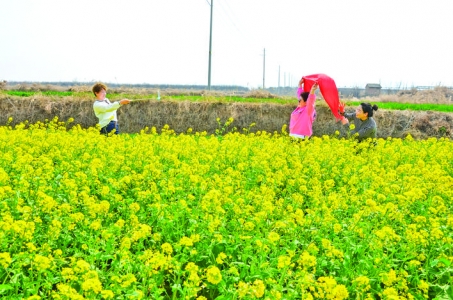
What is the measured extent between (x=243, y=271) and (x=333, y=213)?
1.95 metres

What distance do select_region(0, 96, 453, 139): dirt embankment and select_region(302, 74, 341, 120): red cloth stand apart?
6.15 m

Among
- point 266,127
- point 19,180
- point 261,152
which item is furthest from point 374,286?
point 266,127

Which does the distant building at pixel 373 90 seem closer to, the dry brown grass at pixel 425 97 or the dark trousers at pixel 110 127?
the dry brown grass at pixel 425 97

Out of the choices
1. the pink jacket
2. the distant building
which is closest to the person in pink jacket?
the pink jacket

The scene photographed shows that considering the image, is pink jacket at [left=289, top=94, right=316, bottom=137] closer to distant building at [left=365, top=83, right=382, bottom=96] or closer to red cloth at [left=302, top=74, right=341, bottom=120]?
red cloth at [left=302, top=74, right=341, bottom=120]

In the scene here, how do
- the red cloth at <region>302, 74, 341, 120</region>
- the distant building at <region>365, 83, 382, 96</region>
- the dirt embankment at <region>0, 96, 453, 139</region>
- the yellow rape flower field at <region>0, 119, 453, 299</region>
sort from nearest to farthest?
the yellow rape flower field at <region>0, 119, 453, 299</region>
the red cloth at <region>302, 74, 341, 120</region>
the dirt embankment at <region>0, 96, 453, 139</region>
the distant building at <region>365, 83, 382, 96</region>

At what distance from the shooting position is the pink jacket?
1028cm

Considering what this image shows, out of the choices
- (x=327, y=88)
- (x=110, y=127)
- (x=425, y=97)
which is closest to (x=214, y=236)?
(x=110, y=127)

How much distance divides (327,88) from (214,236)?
7.63 m

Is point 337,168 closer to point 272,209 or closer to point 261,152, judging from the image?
point 261,152

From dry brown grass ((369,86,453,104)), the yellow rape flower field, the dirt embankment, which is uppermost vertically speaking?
dry brown grass ((369,86,453,104))

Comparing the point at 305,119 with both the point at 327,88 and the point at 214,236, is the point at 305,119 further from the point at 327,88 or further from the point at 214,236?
the point at 214,236

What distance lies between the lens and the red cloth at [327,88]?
11438 millimetres

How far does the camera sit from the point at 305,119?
1037 cm
